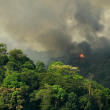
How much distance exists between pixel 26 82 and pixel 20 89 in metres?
4.64

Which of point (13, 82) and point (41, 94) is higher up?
point (13, 82)

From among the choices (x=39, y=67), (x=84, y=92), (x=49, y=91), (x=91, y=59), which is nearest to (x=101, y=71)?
(x=91, y=59)

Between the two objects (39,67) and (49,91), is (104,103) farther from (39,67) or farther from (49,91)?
(39,67)

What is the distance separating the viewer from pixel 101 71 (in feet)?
485

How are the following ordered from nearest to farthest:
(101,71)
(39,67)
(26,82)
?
1. (26,82)
2. (39,67)
3. (101,71)

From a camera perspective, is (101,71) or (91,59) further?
(91,59)

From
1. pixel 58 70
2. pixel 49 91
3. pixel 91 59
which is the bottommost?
pixel 49 91

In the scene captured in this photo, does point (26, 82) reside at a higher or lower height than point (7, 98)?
higher

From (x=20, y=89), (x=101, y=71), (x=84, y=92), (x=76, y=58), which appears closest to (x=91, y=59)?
(x=76, y=58)

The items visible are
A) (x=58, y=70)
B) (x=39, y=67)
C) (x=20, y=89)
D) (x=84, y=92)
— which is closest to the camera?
(x=20, y=89)

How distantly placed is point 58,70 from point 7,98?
2238cm

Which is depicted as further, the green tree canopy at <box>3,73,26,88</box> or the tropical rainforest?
the green tree canopy at <box>3,73,26,88</box>

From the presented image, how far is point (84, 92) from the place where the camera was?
4269cm

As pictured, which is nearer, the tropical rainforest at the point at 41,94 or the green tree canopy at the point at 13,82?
the tropical rainforest at the point at 41,94
